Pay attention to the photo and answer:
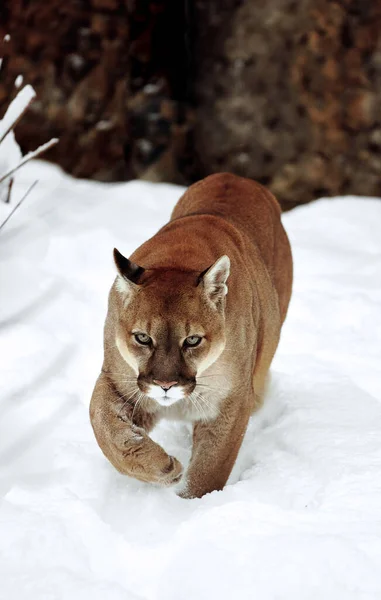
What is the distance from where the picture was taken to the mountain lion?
2.88 m

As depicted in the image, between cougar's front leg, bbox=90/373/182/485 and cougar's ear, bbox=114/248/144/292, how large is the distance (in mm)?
355

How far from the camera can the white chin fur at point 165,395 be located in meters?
2.80

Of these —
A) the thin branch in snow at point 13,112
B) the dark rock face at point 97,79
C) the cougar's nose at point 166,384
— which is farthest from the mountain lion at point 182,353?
the dark rock face at point 97,79

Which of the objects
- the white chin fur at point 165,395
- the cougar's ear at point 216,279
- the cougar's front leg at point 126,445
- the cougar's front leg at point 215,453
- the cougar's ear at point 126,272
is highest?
the cougar's ear at point 126,272

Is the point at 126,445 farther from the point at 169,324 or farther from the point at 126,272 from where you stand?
the point at 126,272

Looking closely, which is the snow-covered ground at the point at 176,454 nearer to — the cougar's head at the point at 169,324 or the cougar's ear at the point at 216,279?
the cougar's head at the point at 169,324

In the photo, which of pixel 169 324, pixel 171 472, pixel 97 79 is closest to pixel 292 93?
pixel 97 79

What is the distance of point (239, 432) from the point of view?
10.4 ft

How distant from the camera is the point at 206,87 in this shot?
6.38m

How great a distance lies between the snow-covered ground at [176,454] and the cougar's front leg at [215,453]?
70 mm

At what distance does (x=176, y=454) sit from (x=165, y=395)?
70cm

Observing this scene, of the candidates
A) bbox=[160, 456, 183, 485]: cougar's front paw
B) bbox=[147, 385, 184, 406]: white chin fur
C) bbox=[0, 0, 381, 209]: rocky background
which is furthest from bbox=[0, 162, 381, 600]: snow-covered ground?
bbox=[0, 0, 381, 209]: rocky background

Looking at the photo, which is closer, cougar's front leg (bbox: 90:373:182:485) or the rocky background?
cougar's front leg (bbox: 90:373:182:485)

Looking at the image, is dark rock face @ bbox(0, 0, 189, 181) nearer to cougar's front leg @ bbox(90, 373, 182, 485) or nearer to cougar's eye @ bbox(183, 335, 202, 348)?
cougar's front leg @ bbox(90, 373, 182, 485)
